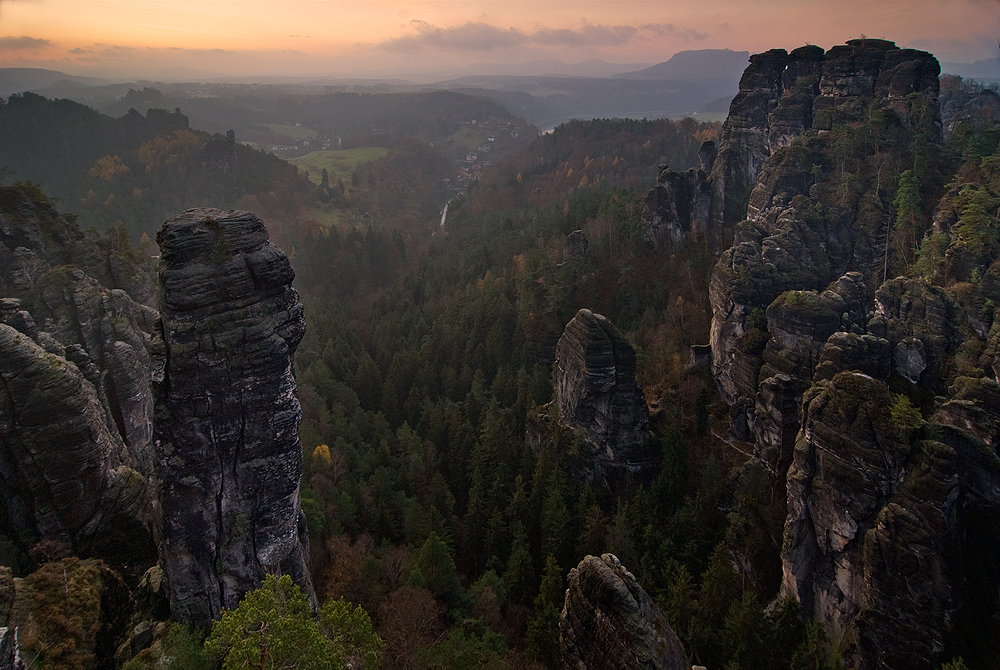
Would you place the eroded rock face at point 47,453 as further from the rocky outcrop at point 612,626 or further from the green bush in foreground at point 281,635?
the rocky outcrop at point 612,626

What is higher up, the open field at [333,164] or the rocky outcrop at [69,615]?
the open field at [333,164]

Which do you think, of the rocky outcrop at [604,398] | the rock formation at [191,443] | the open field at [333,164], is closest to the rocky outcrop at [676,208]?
the rocky outcrop at [604,398]

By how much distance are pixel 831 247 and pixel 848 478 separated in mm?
32956

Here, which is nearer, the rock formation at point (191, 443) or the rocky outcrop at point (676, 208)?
the rock formation at point (191, 443)

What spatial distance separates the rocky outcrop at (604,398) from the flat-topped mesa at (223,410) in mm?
22275

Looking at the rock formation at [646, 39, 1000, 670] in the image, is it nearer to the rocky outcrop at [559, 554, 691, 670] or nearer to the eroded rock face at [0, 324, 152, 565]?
the rocky outcrop at [559, 554, 691, 670]

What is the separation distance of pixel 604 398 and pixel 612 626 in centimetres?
2224

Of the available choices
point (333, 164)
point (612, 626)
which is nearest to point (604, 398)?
point (612, 626)

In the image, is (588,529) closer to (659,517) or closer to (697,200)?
(659,517)

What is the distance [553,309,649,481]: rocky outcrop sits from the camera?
38781 millimetres

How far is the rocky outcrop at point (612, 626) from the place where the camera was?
17.1 meters

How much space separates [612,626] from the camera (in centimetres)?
1794

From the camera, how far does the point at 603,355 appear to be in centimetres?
3856

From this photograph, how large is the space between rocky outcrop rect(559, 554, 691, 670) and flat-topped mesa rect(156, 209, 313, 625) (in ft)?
37.3
